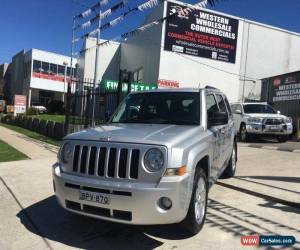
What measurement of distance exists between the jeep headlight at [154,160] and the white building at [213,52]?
28.0 metres

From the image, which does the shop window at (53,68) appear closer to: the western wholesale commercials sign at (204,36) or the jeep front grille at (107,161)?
the western wholesale commercials sign at (204,36)

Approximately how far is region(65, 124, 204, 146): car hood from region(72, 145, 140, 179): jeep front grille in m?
0.14

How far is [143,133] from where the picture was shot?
211 inches

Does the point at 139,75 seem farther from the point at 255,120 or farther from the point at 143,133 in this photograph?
the point at 143,133

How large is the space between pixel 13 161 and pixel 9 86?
6830 centimetres

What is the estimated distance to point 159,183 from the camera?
4820mm


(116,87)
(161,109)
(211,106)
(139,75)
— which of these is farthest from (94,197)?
(139,75)

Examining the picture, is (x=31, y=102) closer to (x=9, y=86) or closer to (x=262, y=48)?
(x=9, y=86)

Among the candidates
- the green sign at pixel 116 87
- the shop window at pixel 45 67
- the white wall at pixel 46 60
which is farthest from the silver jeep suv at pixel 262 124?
the shop window at pixel 45 67

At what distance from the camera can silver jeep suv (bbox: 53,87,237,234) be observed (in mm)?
4816

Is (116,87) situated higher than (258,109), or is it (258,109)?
(116,87)

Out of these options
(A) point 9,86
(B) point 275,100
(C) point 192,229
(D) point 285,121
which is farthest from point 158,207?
(A) point 9,86

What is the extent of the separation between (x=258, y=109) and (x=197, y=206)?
48.2 ft

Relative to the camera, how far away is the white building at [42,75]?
194ft
